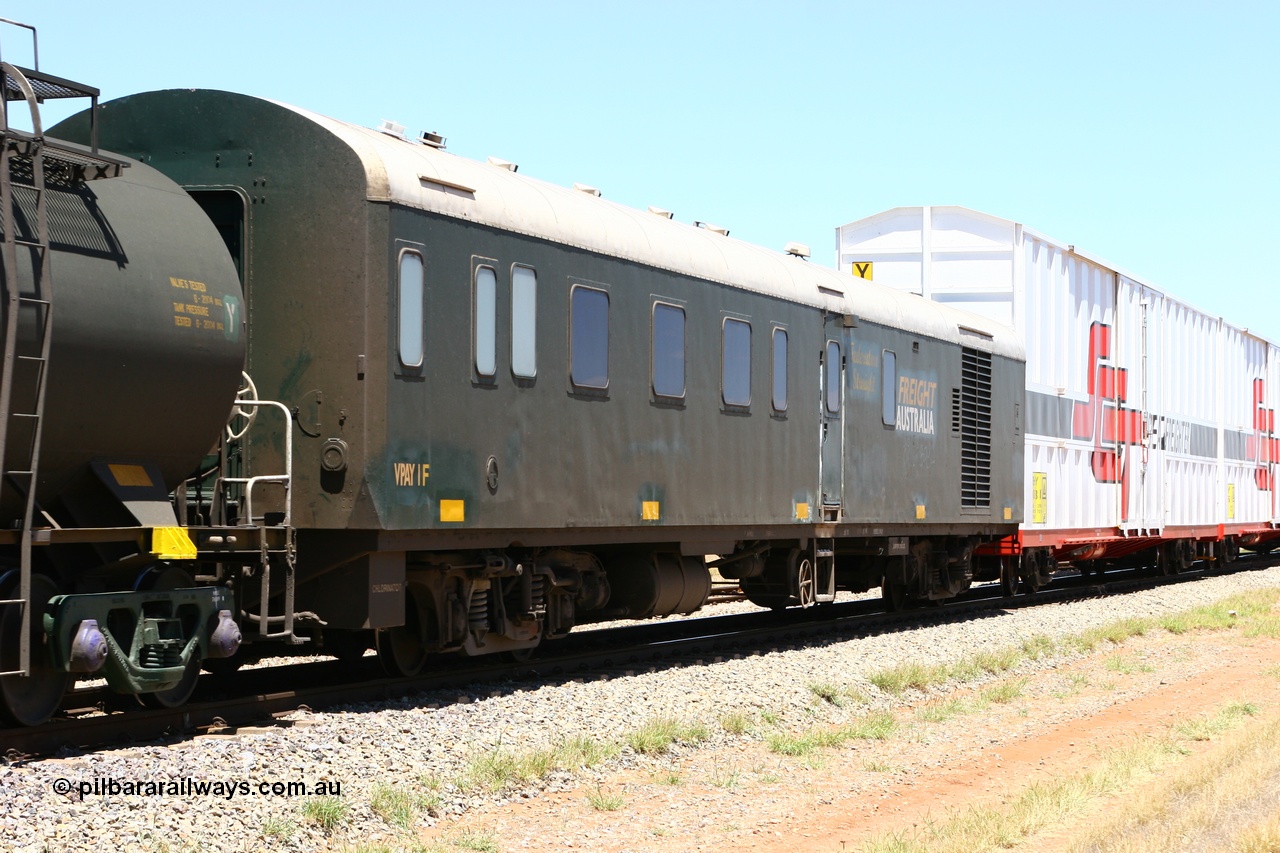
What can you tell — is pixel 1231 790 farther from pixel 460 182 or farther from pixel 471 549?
pixel 460 182

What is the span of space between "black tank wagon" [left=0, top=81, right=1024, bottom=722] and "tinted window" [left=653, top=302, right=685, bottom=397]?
3 cm

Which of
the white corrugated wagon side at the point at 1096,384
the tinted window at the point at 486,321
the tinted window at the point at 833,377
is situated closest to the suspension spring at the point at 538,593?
the tinted window at the point at 486,321

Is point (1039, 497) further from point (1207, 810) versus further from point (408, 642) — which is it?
point (1207, 810)

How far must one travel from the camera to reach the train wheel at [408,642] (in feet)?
36.2

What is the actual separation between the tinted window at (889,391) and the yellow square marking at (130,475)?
10.2 m

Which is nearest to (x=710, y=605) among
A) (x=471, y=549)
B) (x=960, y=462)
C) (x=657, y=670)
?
(x=960, y=462)

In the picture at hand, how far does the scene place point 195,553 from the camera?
8516 mm

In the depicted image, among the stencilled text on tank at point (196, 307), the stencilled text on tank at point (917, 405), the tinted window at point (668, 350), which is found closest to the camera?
the stencilled text on tank at point (196, 307)

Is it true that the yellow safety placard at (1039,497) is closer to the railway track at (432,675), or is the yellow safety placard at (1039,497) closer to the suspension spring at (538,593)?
the railway track at (432,675)

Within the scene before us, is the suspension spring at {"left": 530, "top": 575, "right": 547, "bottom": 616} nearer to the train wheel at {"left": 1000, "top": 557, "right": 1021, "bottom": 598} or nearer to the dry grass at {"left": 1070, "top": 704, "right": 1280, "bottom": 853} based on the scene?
the dry grass at {"left": 1070, "top": 704, "right": 1280, "bottom": 853}

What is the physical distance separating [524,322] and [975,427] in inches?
388

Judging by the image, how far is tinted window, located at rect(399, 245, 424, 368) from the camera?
9.97 meters

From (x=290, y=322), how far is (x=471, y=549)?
90.1 inches

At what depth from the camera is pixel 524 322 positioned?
11.2 meters
